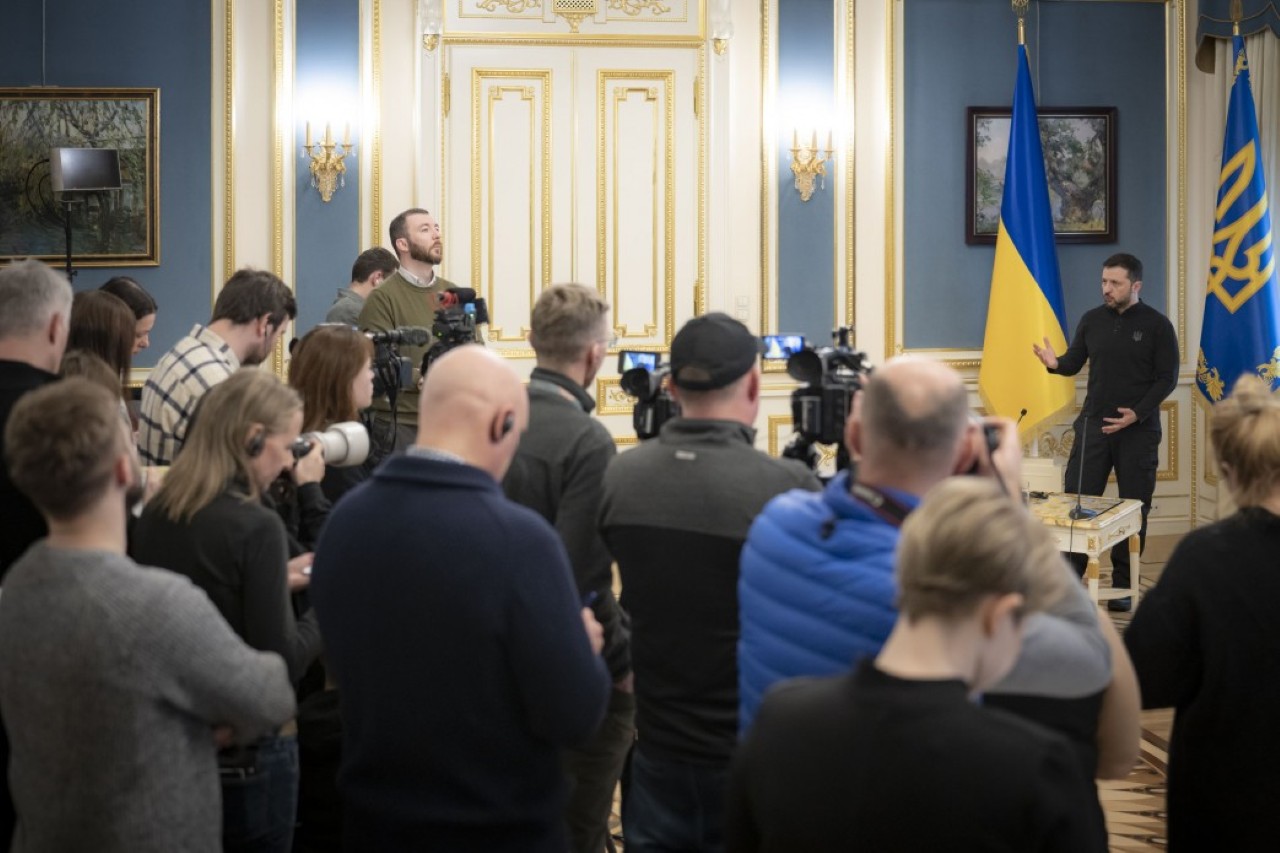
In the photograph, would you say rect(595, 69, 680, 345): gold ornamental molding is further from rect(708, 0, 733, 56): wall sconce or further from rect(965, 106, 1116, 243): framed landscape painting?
rect(965, 106, 1116, 243): framed landscape painting

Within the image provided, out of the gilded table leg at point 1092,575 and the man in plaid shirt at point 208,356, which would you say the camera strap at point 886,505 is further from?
the gilded table leg at point 1092,575

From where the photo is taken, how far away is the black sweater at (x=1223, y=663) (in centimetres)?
256

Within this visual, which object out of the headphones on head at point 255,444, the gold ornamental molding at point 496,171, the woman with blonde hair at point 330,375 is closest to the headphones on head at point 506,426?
the headphones on head at point 255,444

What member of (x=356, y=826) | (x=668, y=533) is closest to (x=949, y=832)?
(x=356, y=826)

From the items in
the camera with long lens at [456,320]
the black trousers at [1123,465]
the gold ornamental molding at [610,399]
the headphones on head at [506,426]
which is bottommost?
the black trousers at [1123,465]

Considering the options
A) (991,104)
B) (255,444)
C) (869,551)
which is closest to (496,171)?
(991,104)

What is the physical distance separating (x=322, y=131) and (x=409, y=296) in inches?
110

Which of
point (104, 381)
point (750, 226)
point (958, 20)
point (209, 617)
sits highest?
point (958, 20)

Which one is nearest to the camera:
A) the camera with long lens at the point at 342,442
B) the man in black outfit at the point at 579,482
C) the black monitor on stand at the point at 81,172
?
the man in black outfit at the point at 579,482

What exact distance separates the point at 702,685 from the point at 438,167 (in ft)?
18.8

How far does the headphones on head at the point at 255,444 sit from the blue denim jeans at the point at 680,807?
2.93 feet

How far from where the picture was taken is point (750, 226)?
8.36 metres

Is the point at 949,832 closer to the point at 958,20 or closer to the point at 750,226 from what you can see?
the point at 750,226

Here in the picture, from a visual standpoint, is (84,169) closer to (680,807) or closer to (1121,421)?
(1121,421)
